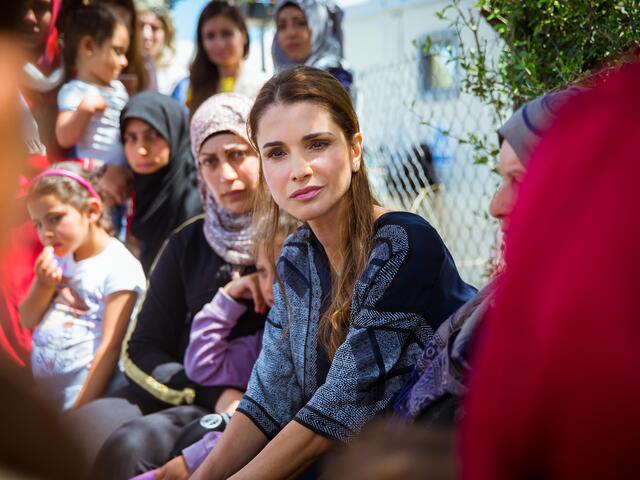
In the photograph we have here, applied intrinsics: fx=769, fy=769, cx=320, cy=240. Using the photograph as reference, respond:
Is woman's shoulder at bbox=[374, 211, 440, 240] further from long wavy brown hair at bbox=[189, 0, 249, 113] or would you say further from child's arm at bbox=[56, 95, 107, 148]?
long wavy brown hair at bbox=[189, 0, 249, 113]

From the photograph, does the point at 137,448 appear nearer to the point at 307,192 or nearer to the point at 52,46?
the point at 307,192

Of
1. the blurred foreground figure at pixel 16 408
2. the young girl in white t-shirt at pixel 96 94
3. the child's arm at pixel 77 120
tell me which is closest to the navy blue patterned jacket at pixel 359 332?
the blurred foreground figure at pixel 16 408

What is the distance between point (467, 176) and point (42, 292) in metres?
4.60

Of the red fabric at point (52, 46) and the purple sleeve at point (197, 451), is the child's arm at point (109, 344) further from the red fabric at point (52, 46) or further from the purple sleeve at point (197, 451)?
the red fabric at point (52, 46)

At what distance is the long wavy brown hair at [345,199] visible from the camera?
2.25 metres

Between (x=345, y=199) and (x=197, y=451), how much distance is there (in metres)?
0.92

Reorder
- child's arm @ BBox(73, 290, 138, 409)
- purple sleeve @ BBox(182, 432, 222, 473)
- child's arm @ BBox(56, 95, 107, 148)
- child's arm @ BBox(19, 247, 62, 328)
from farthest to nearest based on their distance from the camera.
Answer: child's arm @ BBox(56, 95, 107, 148)
child's arm @ BBox(19, 247, 62, 328)
child's arm @ BBox(73, 290, 138, 409)
purple sleeve @ BBox(182, 432, 222, 473)

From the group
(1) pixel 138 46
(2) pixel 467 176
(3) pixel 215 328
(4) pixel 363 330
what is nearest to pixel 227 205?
(3) pixel 215 328

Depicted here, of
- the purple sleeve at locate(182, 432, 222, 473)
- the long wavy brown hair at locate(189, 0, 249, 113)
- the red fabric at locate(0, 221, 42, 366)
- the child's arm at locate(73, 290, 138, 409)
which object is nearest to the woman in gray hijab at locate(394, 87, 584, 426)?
the purple sleeve at locate(182, 432, 222, 473)

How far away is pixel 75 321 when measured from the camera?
3.36 meters

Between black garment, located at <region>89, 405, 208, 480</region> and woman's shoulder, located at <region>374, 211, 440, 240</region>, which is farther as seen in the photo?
black garment, located at <region>89, 405, 208, 480</region>

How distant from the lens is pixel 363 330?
81.4 inches

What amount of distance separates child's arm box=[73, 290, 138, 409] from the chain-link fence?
336 cm

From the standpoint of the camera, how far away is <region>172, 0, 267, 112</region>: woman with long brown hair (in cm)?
476
